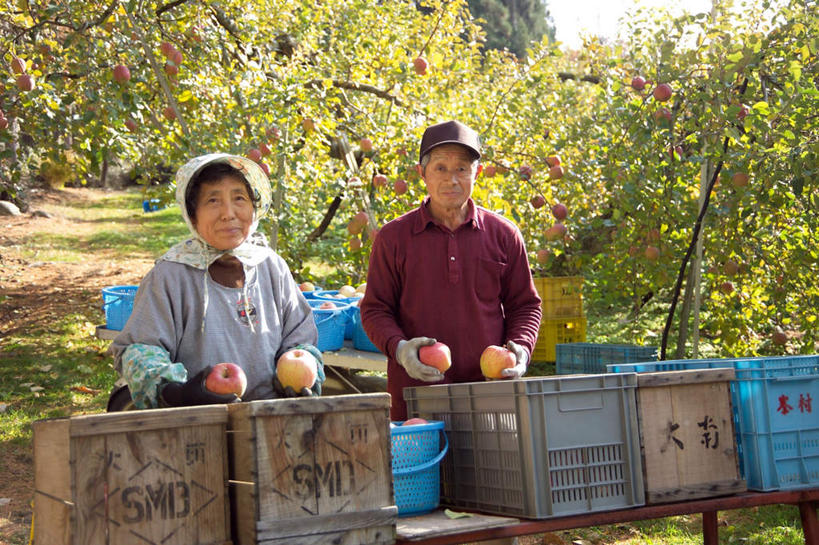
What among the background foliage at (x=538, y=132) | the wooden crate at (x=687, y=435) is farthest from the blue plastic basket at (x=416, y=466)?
the background foliage at (x=538, y=132)

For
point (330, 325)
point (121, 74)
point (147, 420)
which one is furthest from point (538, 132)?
point (147, 420)

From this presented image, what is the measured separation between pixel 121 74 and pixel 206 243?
3.69 meters

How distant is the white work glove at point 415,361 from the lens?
2.98 m

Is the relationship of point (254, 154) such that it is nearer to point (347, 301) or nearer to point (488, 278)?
point (347, 301)

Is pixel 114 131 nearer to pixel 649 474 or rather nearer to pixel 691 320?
pixel 649 474

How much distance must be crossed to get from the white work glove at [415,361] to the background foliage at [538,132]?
8.67 ft

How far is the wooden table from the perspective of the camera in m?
2.34

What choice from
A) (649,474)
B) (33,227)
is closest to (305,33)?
(649,474)

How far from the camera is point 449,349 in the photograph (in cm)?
318

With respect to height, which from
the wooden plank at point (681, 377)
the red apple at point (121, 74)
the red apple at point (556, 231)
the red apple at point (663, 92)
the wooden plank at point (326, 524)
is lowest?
the wooden plank at point (326, 524)

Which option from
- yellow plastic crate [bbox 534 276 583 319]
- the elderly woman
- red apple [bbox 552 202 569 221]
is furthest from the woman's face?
yellow plastic crate [bbox 534 276 583 319]

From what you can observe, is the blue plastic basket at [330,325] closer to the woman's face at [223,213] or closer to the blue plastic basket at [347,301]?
the blue plastic basket at [347,301]

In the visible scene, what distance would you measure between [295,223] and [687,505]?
5.22m

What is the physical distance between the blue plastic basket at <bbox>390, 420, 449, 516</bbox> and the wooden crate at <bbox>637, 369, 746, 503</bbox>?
1.97 feet
